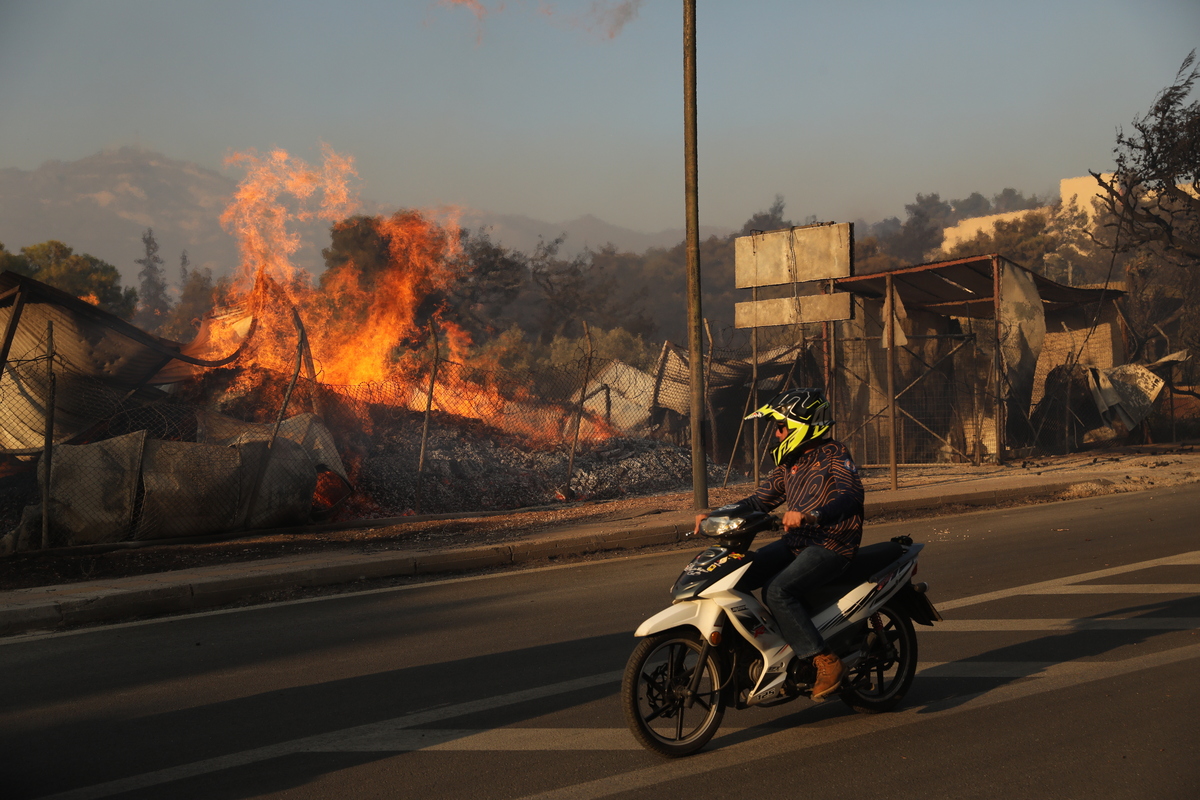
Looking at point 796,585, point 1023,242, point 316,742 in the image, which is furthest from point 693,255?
point 1023,242

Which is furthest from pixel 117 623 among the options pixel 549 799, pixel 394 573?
pixel 549 799

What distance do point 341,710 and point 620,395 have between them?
17698mm

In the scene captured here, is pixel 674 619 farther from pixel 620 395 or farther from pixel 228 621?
pixel 620 395

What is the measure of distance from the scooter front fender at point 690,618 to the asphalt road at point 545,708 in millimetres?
647

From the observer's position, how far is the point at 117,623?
7.96 metres

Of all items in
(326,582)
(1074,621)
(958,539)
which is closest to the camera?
(1074,621)

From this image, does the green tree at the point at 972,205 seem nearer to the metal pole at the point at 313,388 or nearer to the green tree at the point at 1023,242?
the green tree at the point at 1023,242

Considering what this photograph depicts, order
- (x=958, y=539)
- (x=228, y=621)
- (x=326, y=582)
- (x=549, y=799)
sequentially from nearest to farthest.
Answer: (x=549, y=799)
(x=228, y=621)
(x=326, y=582)
(x=958, y=539)

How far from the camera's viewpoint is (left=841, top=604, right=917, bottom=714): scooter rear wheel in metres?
4.84

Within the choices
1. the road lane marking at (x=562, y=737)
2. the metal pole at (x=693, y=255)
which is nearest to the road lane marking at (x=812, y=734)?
the road lane marking at (x=562, y=737)

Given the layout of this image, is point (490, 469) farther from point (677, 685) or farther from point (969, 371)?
point (969, 371)

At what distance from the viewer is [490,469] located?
16.8 m

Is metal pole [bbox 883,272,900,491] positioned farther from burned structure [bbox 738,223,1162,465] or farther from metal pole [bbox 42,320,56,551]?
metal pole [bbox 42,320,56,551]

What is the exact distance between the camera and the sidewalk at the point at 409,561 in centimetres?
820
